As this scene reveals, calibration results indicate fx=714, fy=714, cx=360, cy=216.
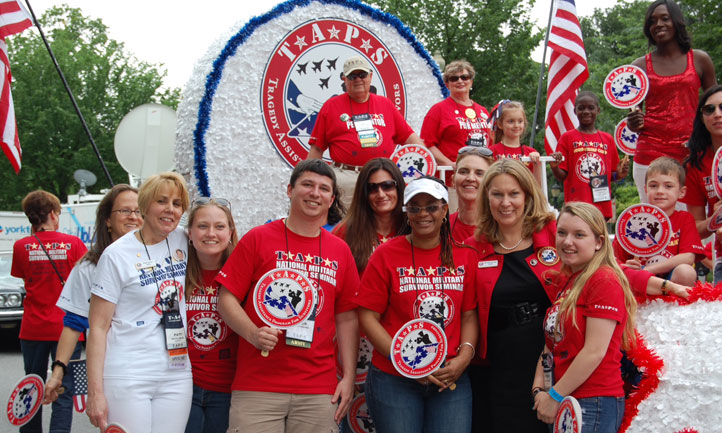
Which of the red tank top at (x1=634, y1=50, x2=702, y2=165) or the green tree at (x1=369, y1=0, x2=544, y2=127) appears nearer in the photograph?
the red tank top at (x1=634, y1=50, x2=702, y2=165)

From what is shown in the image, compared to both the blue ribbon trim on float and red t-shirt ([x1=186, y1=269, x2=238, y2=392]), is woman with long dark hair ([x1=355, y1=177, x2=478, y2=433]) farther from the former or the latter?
the blue ribbon trim on float

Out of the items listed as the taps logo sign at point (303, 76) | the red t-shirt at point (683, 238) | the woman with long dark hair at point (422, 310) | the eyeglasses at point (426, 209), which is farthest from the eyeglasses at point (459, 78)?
the eyeglasses at point (426, 209)

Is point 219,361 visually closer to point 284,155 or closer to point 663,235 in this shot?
point 663,235

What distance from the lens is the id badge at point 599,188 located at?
612cm

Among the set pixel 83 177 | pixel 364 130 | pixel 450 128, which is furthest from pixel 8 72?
pixel 83 177

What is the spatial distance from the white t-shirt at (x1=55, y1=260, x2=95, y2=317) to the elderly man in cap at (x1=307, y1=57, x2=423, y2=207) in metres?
2.33

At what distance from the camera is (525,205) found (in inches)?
143

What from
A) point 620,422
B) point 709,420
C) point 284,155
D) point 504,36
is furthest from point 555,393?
point 504,36

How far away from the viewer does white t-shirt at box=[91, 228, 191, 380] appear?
3291 millimetres

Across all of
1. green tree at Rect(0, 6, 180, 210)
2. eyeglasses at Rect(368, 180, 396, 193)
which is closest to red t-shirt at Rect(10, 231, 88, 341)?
eyeglasses at Rect(368, 180, 396, 193)

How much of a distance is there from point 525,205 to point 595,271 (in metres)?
0.67

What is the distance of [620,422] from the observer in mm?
3025

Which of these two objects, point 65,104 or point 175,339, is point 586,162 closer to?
point 175,339

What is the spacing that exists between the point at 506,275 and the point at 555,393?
67cm
